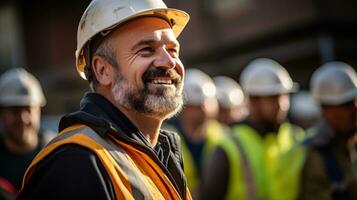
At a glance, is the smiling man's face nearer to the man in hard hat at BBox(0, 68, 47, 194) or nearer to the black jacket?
the black jacket

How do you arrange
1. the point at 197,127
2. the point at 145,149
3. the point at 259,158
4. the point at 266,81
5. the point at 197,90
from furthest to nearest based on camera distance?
the point at 197,90 → the point at 197,127 → the point at 266,81 → the point at 259,158 → the point at 145,149

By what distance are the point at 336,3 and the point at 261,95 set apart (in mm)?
9662

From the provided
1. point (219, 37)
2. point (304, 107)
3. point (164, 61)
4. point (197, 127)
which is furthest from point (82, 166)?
point (219, 37)

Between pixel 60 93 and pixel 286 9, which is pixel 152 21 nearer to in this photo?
pixel 286 9

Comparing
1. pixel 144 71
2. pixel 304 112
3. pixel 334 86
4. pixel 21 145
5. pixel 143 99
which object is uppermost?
pixel 144 71

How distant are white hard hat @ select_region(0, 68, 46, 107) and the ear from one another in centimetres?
265

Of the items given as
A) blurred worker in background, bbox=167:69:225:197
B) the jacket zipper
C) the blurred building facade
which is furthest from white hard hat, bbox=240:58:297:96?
the blurred building facade

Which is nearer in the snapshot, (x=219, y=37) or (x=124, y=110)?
(x=124, y=110)

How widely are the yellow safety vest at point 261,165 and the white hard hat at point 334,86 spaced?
463 millimetres

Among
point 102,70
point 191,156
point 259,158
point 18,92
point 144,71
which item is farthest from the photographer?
point 191,156

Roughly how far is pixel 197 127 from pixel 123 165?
4050mm

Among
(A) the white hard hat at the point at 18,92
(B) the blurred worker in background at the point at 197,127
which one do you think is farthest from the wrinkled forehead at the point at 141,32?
(B) the blurred worker in background at the point at 197,127

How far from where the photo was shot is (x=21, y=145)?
516 cm

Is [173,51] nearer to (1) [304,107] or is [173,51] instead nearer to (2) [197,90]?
(2) [197,90]
